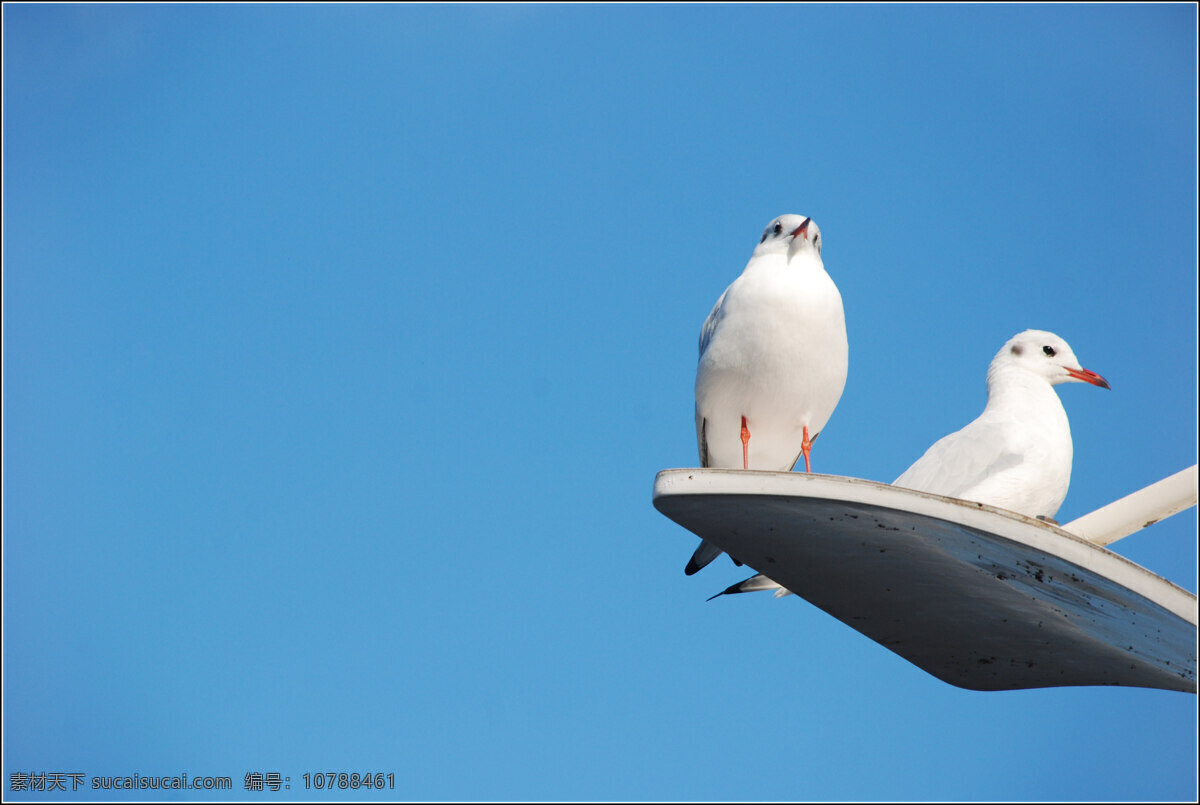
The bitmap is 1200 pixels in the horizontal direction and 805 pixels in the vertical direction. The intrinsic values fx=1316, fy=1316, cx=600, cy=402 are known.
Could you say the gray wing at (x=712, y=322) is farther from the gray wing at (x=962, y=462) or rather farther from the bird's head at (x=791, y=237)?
the gray wing at (x=962, y=462)

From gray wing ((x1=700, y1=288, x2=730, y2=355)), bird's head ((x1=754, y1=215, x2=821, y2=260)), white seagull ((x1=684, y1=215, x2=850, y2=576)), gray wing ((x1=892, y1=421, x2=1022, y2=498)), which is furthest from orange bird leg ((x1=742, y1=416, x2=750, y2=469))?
bird's head ((x1=754, y1=215, x2=821, y2=260))

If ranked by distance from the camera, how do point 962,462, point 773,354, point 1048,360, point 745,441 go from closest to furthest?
point 773,354 → point 962,462 → point 745,441 → point 1048,360

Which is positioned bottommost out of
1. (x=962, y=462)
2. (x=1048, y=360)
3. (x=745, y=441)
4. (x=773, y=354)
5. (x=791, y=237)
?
(x=962, y=462)

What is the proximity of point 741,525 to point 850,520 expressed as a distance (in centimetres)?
61

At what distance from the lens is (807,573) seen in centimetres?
811

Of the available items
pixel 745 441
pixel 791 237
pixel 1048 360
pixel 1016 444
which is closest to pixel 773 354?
pixel 745 441

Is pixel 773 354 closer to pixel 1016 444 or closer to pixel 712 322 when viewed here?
pixel 712 322

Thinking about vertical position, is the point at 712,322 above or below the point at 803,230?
below

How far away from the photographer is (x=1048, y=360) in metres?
10.2

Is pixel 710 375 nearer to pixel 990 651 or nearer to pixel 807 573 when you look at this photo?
pixel 807 573

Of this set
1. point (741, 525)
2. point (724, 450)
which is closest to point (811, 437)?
point (724, 450)

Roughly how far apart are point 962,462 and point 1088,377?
60.5 inches

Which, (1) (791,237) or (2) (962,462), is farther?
(1) (791,237)

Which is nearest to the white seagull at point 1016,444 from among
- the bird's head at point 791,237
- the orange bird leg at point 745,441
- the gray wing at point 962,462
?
the gray wing at point 962,462
